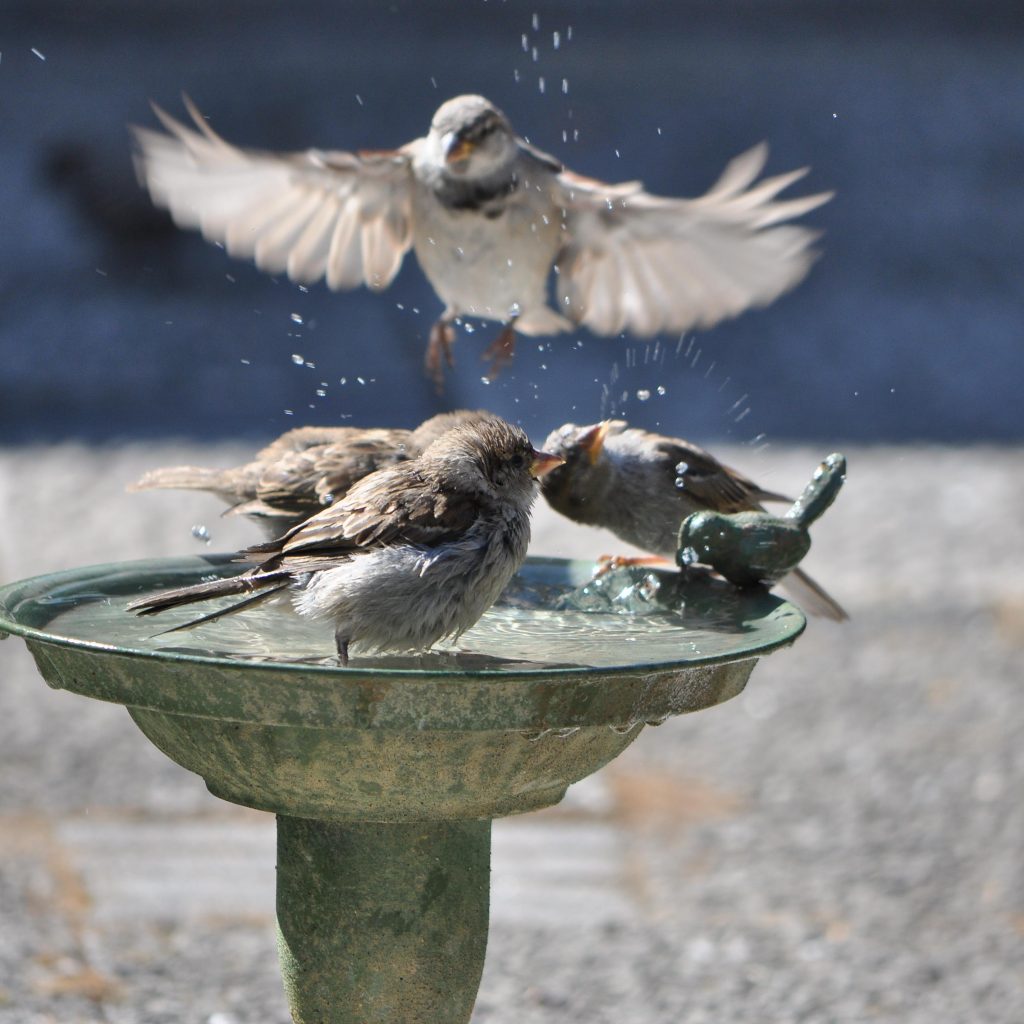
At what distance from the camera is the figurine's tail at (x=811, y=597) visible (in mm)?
3838

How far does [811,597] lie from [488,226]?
1.18 metres

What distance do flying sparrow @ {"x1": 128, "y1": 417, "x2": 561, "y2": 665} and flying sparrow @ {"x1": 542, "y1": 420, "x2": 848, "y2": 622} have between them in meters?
0.96

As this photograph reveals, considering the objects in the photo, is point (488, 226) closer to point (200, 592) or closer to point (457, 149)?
point (457, 149)

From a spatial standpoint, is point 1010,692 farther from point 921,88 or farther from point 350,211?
point 921,88

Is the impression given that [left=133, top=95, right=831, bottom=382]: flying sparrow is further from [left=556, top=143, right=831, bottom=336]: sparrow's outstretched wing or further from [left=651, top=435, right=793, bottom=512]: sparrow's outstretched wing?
[left=651, top=435, right=793, bottom=512]: sparrow's outstretched wing

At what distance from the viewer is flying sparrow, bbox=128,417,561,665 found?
103 inches

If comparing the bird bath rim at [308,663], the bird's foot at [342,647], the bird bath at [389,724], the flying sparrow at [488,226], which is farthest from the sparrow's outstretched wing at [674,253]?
the bird's foot at [342,647]

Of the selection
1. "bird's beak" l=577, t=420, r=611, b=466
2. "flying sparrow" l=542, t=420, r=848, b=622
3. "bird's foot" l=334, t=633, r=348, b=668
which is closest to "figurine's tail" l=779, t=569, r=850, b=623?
"flying sparrow" l=542, t=420, r=848, b=622

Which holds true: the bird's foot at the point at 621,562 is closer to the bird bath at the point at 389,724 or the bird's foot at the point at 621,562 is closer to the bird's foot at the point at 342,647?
the bird bath at the point at 389,724

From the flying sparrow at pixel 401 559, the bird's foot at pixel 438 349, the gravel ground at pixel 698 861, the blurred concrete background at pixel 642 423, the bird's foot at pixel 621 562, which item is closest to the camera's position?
the flying sparrow at pixel 401 559

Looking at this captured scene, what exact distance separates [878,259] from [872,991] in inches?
340

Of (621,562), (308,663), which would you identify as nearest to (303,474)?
(621,562)

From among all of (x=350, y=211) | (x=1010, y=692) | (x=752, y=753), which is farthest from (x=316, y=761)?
(x=1010, y=692)

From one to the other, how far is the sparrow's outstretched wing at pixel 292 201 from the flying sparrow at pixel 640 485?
74 centimetres
